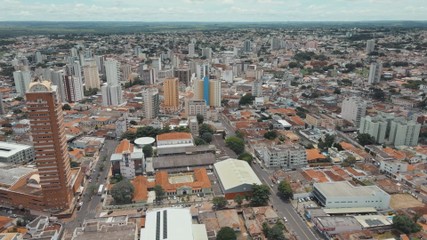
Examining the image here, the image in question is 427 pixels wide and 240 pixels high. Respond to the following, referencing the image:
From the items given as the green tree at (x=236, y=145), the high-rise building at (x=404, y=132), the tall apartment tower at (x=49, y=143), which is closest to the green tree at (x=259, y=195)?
the green tree at (x=236, y=145)

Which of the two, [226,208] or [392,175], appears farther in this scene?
[392,175]

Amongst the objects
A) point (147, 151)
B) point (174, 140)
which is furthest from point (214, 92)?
point (147, 151)

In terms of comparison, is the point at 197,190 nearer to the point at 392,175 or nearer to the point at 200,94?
the point at 392,175

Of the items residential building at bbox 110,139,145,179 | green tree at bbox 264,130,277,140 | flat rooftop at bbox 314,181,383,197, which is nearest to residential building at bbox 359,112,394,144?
green tree at bbox 264,130,277,140

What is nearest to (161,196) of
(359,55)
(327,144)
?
(327,144)

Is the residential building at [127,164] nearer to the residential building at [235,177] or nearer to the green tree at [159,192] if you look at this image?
the green tree at [159,192]

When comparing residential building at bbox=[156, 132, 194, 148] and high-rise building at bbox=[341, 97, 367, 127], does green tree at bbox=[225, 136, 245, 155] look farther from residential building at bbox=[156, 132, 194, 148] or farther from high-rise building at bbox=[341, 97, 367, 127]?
high-rise building at bbox=[341, 97, 367, 127]
